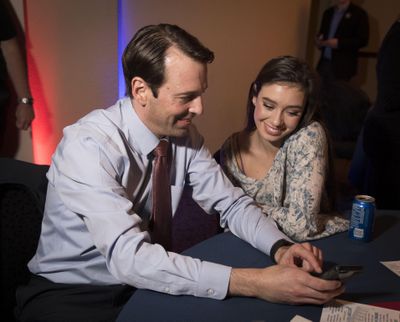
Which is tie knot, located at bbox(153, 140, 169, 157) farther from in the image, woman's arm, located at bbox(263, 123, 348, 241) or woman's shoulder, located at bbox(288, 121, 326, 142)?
woman's shoulder, located at bbox(288, 121, 326, 142)

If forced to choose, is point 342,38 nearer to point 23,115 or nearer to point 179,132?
point 23,115

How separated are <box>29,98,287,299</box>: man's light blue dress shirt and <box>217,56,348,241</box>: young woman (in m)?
0.26

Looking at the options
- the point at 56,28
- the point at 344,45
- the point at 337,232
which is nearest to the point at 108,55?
the point at 56,28

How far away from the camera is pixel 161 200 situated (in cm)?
142

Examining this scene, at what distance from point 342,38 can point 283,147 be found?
12.2 feet

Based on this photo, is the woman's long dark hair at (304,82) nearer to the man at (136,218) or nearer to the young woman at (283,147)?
the young woman at (283,147)

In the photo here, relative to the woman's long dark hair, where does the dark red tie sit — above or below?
below

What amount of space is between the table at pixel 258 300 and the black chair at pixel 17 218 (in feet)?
1.42

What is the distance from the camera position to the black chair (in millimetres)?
1252

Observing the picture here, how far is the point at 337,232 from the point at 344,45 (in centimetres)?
404

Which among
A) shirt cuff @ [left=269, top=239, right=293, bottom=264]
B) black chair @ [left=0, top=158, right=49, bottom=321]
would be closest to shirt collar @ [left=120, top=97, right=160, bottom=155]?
black chair @ [left=0, top=158, right=49, bottom=321]

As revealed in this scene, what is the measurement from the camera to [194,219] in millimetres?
3305

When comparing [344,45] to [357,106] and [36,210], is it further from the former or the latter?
[36,210]

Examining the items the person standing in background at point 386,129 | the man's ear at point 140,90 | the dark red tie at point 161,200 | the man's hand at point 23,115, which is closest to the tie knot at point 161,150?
the dark red tie at point 161,200
